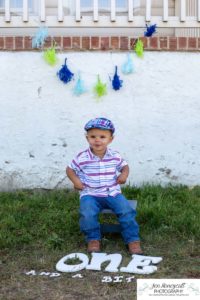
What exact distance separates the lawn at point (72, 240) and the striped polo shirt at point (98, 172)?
390 mm

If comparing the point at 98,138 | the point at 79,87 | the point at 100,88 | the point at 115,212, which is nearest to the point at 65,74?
the point at 79,87

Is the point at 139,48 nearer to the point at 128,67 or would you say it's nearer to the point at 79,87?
the point at 128,67

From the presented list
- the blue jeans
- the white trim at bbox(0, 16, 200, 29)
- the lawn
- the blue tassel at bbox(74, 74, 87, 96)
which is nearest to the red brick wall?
the white trim at bbox(0, 16, 200, 29)

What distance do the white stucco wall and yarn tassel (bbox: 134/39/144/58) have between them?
72mm

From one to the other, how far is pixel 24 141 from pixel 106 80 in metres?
1.03

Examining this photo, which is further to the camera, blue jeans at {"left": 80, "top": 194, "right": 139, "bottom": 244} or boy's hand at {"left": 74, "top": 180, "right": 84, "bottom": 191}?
boy's hand at {"left": 74, "top": 180, "right": 84, "bottom": 191}

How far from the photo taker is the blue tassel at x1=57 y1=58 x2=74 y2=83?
248 inches

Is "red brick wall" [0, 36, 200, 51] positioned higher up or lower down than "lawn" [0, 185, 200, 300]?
higher up

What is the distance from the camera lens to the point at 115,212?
485 centimetres

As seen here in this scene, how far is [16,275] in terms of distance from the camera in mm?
4285

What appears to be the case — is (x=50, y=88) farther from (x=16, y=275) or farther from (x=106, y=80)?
(x=16, y=275)

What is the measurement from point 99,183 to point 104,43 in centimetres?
197

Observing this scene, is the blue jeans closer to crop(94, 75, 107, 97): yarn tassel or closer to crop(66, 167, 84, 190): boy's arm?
crop(66, 167, 84, 190): boy's arm

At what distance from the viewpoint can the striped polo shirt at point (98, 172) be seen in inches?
195
